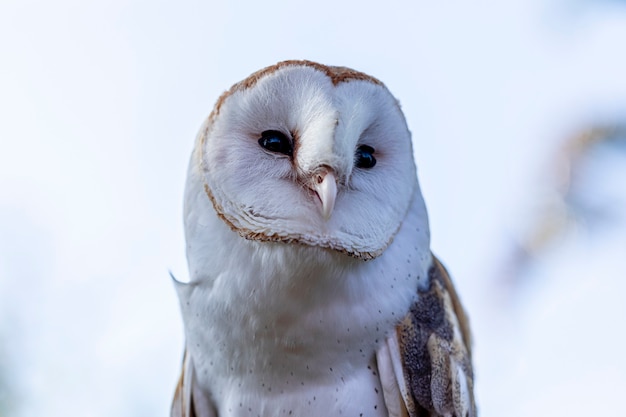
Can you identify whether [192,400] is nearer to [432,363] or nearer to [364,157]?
[432,363]

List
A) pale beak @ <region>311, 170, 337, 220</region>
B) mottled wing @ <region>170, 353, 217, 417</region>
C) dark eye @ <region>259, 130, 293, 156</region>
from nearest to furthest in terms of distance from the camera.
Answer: pale beak @ <region>311, 170, 337, 220</region>, dark eye @ <region>259, 130, 293, 156</region>, mottled wing @ <region>170, 353, 217, 417</region>

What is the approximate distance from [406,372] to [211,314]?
1.28 ft

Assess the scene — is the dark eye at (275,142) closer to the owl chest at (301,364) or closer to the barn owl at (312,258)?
the barn owl at (312,258)

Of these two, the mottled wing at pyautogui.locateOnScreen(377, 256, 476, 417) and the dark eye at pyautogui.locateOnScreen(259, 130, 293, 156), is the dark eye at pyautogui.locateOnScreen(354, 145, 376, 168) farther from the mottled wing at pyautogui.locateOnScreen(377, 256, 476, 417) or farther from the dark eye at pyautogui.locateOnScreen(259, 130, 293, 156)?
the mottled wing at pyautogui.locateOnScreen(377, 256, 476, 417)

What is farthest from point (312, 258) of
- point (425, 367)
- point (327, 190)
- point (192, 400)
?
point (192, 400)

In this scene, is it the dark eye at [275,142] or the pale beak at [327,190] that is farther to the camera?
the dark eye at [275,142]

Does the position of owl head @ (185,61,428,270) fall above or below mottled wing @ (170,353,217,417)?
above

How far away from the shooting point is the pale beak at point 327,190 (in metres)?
1.29

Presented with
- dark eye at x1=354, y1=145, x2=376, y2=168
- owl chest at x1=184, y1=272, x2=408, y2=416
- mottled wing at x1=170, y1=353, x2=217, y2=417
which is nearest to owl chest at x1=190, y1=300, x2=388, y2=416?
owl chest at x1=184, y1=272, x2=408, y2=416

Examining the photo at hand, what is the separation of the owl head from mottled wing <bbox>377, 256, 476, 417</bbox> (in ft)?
0.59

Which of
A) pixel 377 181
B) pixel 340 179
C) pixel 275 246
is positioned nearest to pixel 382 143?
pixel 377 181

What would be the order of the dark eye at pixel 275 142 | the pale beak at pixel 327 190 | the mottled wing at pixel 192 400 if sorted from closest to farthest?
the pale beak at pixel 327 190, the dark eye at pixel 275 142, the mottled wing at pixel 192 400

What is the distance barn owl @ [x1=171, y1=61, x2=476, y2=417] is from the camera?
136 centimetres

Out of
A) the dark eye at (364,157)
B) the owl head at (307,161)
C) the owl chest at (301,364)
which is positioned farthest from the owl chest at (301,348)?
the dark eye at (364,157)
